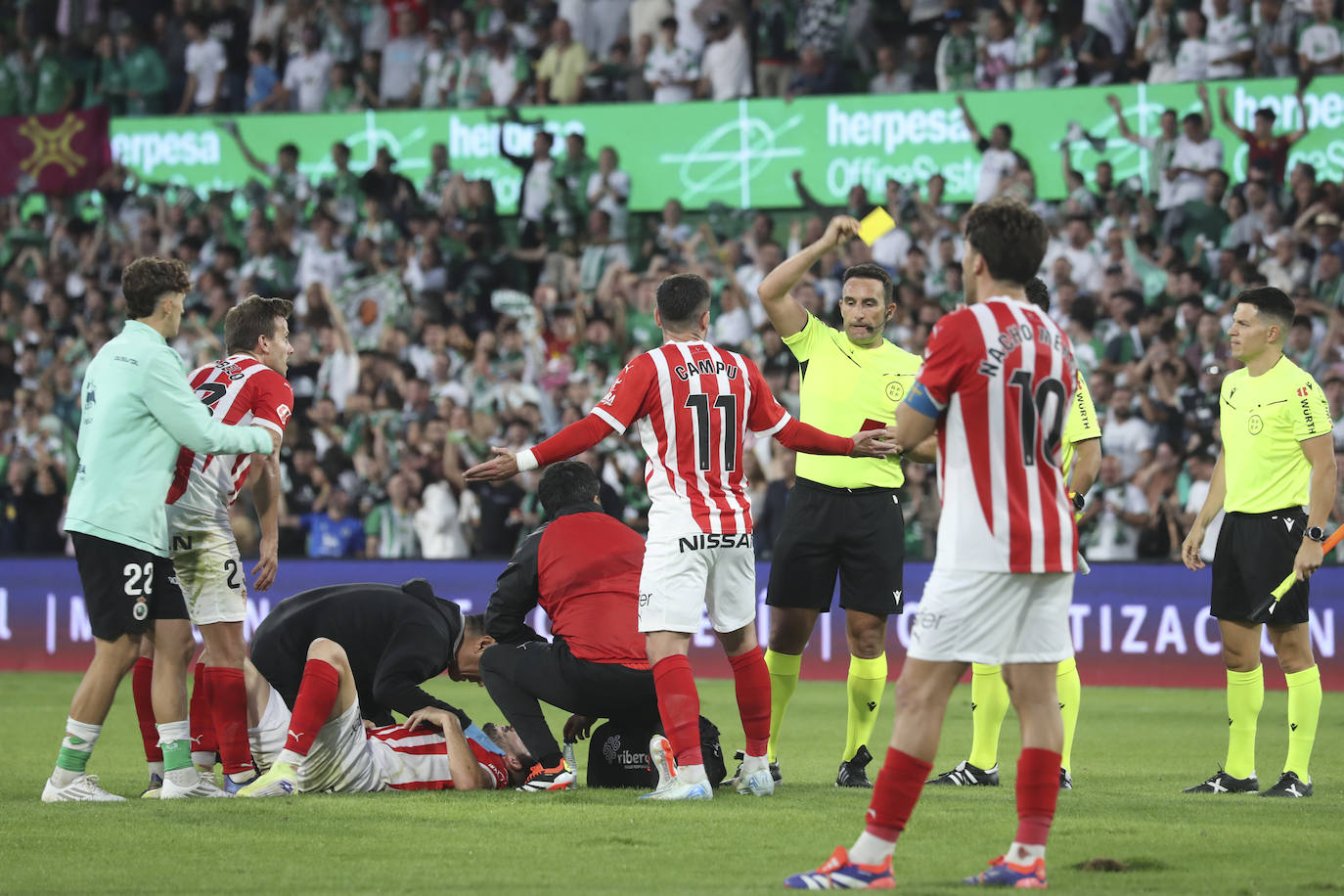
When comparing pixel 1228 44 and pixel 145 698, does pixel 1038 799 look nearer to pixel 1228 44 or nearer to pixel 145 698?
pixel 145 698

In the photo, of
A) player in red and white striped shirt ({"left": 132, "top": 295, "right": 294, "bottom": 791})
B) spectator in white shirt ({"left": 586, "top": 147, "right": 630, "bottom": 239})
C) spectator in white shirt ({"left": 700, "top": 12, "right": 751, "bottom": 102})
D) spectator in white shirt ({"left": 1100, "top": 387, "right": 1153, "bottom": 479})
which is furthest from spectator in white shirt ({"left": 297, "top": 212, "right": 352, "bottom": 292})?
player in red and white striped shirt ({"left": 132, "top": 295, "right": 294, "bottom": 791})

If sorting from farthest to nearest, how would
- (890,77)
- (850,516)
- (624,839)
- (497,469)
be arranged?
(890,77) < (850,516) < (497,469) < (624,839)

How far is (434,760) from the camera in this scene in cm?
802

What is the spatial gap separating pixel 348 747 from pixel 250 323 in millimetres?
2068

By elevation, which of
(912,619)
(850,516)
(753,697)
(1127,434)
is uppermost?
(850,516)

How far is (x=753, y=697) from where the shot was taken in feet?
25.0

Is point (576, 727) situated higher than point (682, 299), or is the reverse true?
point (682, 299)

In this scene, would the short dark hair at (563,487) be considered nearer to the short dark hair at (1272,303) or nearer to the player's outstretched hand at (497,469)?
the player's outstretched hand at (497,469)

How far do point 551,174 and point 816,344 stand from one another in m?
12.2

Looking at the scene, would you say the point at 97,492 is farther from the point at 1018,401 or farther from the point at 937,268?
the point at 937,268

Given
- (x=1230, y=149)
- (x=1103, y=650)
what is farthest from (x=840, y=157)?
(x=1103, y=650)

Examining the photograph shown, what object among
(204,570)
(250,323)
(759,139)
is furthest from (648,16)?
(204,570)

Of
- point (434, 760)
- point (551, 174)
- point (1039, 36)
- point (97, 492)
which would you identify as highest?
point (1039, 36)

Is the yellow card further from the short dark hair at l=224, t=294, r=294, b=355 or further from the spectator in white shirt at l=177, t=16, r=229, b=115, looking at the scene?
the spectator in white shirt at l=177, t=16, r=229, b=115
